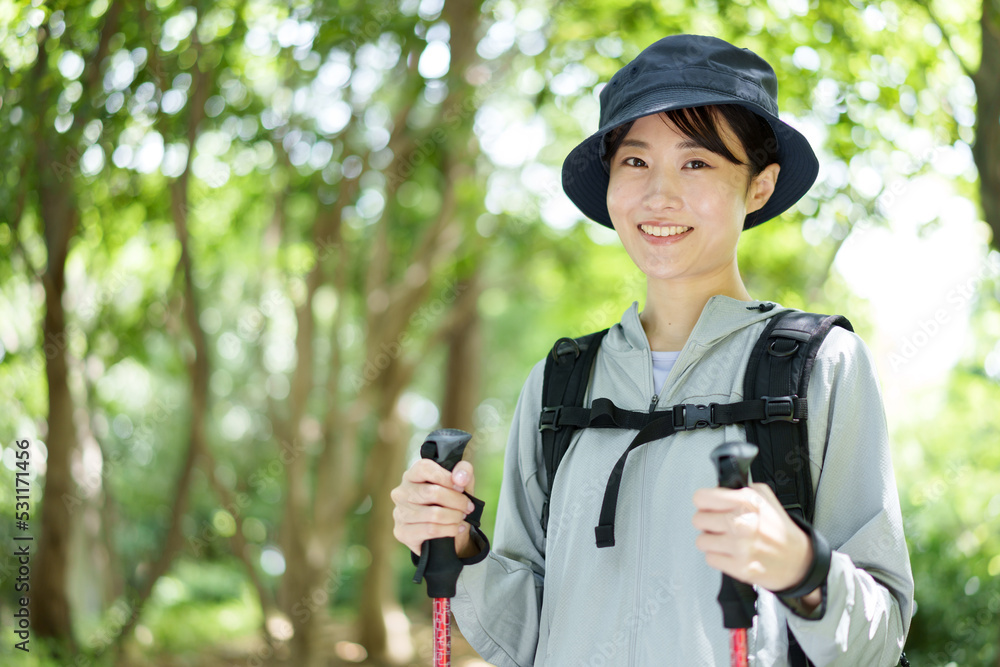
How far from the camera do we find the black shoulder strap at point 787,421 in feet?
4.99

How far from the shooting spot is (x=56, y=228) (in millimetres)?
5996

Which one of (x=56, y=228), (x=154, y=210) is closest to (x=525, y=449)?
(x=56, y=228)

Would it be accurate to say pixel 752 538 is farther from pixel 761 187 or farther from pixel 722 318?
pixel 761 187

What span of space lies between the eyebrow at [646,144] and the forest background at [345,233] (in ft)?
8.87

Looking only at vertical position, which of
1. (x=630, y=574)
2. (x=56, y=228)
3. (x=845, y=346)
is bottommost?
(x=630, y=574)

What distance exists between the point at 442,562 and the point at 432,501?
15cm

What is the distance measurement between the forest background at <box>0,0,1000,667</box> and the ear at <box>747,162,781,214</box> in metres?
2.45

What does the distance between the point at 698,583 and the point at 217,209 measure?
901cm

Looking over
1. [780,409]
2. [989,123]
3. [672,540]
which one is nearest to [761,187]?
[780,409]

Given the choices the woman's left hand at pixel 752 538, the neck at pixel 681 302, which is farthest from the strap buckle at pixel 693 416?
the woman's left hand at pixel 752 538

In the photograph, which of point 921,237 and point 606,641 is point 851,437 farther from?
point 921,237

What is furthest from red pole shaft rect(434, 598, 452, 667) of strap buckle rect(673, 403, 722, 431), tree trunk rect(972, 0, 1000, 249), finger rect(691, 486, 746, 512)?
tree trunk rect(972, 0, 1000, 249)

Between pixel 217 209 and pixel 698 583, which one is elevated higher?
pixel 217 209

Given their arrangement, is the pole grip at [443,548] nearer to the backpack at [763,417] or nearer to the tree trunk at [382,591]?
the backpack at [763,417]
